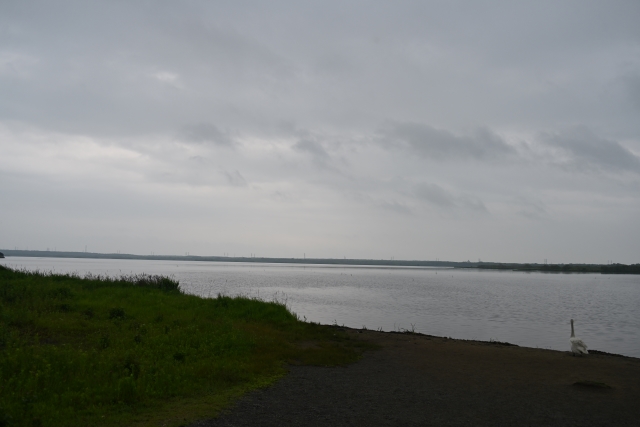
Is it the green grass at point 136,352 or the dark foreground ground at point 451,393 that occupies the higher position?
the green grass at point 136,352

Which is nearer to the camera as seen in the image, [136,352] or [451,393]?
[451,393]

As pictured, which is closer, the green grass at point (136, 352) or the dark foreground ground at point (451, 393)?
the green grass at point (136, 352)

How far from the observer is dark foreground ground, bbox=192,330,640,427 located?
8.35 m

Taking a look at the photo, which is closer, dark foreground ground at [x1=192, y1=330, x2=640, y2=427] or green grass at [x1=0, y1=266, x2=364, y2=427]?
green grass at [x1=0, y1=266, x2=364, y2=427]

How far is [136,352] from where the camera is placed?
11.9 m

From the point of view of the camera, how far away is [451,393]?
10266 mm

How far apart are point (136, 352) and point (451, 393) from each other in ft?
24.2

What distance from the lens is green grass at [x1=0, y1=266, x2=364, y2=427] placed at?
26.6ft

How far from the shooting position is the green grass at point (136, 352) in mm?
8102

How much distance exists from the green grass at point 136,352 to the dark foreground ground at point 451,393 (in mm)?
936

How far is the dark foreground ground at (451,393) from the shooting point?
27.4 feet

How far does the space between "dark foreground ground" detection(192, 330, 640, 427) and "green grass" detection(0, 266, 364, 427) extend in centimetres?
94

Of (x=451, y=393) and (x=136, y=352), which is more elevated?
(x=136, y=352)

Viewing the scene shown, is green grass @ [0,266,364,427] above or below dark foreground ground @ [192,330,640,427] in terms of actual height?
above
